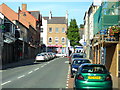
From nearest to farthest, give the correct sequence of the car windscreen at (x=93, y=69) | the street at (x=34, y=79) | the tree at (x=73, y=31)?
the car windscreen at (x=93, y=69) < the street at (x=34, y=79) < the tree at (x=73, y=31)

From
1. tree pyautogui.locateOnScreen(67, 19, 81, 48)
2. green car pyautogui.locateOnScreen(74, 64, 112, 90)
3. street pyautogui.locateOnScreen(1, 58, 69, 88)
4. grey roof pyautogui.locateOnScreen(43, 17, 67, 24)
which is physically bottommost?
street pyautogui.locateOnScreen(1, 58, 69, 88)

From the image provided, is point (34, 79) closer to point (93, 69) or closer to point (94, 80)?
point (93, 69)

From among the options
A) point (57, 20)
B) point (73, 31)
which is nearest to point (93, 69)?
point (73, 31)

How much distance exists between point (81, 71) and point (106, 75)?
1.13 metres

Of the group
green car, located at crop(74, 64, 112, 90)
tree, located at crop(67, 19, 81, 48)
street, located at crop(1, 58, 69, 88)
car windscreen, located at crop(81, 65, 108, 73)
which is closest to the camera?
green car, located at crop(74, 64, 112, 90)

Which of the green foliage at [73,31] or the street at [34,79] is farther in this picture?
the green foliage at [73,31]

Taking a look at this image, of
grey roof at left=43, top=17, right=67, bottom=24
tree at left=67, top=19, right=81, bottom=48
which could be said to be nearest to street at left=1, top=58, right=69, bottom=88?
tree at left=67, top=19, right=81, bottom=48

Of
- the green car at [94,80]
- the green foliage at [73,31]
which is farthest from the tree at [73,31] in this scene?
the green car at [94,80]

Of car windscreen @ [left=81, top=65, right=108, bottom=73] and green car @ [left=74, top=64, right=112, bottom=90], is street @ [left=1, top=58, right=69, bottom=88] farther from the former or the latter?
green car @ [left=74, top=64, right=112, bottom=90]

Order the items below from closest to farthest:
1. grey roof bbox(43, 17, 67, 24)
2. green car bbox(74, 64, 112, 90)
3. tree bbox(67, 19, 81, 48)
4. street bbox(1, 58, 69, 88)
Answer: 1. green car bbox(74, 64, 112, 90)
2. street bbox(1, 58, 69, 88)
3. tree bbox(67, 19, 81, 48)
4. grey roof bbox(43, 17, 67, 24)

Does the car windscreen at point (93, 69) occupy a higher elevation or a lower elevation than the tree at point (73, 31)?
lower

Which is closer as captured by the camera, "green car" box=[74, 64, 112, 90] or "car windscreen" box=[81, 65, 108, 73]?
"green car" box=[74, 64, 112, 90]

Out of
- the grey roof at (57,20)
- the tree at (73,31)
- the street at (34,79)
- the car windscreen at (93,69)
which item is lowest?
the street at (34,79)

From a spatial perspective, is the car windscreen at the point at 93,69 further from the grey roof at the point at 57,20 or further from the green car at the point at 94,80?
the grey roof at the point at 57,20
